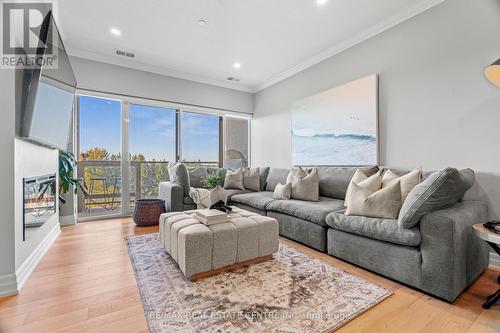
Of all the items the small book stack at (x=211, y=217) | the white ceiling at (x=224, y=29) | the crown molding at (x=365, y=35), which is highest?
the white ceiling at (x=224, y=29)

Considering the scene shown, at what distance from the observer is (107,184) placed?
433 cm

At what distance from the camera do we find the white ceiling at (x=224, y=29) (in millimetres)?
2662

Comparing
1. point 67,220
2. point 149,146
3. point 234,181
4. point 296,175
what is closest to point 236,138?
point 234,181

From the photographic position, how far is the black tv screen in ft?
6.37

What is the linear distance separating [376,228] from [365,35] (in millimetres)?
2655

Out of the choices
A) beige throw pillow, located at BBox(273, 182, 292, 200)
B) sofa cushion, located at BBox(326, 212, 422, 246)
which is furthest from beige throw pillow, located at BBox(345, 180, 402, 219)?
beige throw pillow, located at BBox(273, 182, 292, 200)

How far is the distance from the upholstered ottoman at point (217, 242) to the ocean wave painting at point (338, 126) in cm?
183

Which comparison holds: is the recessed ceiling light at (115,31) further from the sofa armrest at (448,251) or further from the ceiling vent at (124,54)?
the sofa armrest at (448,251)

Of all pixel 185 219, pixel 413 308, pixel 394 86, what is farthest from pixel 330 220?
pixel 394 86

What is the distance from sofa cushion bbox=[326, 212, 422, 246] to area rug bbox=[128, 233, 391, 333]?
1.26 ft

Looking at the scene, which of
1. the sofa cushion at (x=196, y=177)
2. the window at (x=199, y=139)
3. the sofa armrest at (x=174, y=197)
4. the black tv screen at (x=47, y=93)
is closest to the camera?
the black tv screen at (x=47, y=93)

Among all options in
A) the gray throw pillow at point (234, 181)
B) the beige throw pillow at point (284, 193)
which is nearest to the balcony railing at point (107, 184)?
the gray throw pillow at point (234, 181)

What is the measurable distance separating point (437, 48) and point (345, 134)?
1.38 m

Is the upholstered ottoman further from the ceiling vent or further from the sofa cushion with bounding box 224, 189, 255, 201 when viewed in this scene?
the ceiling vent
